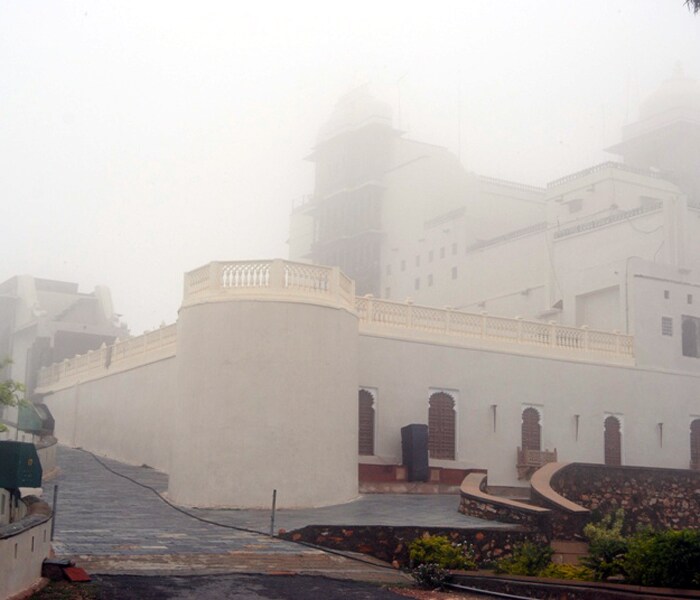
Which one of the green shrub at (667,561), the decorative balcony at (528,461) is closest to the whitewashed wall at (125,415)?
the decorative balcony at (528,461)

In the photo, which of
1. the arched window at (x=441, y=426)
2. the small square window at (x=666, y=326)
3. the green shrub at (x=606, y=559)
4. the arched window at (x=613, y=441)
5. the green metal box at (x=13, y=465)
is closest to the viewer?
the green shrub at (x=606, y=559)

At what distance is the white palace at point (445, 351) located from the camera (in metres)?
21.6

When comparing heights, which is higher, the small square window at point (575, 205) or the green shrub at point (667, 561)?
the small square window at point (575, 205)

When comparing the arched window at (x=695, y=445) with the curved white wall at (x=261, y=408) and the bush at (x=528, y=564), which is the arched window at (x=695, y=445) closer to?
the curved white wall at (x=261, y=408)

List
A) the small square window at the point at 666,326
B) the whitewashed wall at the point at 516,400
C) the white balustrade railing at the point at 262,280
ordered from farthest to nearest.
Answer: the small square window at the point at 666,326, the whitewashed wall at the point at 516,400, the white balustrade railing at the point at 262,280

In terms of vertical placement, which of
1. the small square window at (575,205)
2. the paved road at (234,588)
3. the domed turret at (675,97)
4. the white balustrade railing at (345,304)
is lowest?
the paved road at (234,588)

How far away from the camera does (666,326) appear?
31656mm

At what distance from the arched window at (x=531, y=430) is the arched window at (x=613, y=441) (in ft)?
8.31

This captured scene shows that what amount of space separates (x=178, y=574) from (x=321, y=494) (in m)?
8.74

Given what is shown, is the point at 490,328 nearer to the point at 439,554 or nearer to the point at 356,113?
the point at 439,554

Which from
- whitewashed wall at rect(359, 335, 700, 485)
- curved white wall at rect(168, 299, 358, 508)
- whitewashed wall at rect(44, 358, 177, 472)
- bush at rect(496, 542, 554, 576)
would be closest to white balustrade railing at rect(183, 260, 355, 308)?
curved white wall at rect(168, 299, 358, 508)

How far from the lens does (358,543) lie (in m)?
16.6

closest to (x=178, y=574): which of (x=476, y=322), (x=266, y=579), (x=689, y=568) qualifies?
(x=266, y=579)

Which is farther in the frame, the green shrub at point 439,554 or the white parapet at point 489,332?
the white parapet at point 489,332
